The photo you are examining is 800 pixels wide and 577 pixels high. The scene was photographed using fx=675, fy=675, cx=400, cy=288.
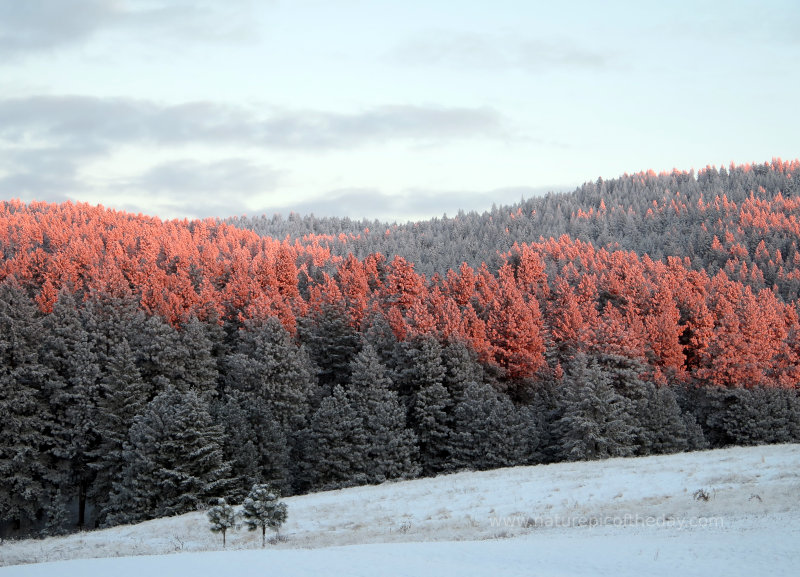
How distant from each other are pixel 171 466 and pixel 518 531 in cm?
2542

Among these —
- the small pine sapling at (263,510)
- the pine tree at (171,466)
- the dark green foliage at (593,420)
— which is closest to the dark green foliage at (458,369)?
the dark green foliage at (593,420)

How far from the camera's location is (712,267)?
113250 millimetres

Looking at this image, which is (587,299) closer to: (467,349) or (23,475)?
(467,349)

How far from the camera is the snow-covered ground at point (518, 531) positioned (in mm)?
15531

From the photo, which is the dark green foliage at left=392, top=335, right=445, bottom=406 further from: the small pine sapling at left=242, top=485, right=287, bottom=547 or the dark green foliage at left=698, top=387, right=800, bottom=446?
the small pine sapling at left=242, top=485, right=287, bottom=547

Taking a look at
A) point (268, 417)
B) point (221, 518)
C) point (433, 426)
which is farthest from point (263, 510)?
point (433, 426)

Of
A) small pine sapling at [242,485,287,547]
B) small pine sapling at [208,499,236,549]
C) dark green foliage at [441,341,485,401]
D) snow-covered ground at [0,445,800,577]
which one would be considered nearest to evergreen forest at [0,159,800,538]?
dark green foliage at [441,341,485,401]

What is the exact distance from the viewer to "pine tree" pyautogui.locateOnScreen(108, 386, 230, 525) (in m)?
38.9

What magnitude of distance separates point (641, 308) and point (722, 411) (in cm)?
1785

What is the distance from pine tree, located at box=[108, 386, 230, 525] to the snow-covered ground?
664cm

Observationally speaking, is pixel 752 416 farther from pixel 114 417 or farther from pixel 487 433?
pixel 114 417

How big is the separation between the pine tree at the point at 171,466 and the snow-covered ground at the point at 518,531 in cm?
664

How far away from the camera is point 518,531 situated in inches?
877

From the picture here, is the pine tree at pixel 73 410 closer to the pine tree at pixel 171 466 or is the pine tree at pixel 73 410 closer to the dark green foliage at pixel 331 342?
the pine tree at pixel 171 466
